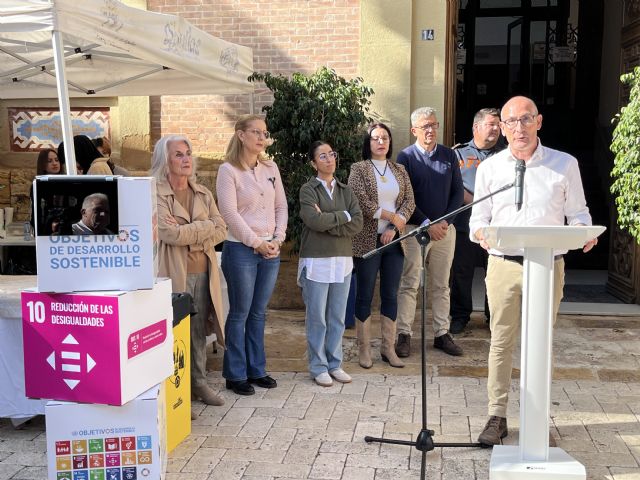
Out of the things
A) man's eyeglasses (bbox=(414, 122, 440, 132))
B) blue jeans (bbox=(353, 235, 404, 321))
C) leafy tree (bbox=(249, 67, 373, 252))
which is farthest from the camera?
leafy tree (bbox=(249, 67, 373, 252))

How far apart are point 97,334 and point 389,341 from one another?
2.88 meters

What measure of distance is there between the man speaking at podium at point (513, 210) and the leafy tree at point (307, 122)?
282 cm

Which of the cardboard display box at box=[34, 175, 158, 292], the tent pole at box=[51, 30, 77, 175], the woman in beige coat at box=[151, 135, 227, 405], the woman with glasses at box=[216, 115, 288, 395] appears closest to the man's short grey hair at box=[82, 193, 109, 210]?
the cardboard display box at box=[34, 175, 158, 292]

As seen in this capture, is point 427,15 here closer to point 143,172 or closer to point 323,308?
point 143,172

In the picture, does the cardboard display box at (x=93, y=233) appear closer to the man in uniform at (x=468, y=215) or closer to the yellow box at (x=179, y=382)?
the yellow box at (x=179, y=382)

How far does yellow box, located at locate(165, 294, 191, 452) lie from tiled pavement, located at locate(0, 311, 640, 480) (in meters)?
0.10

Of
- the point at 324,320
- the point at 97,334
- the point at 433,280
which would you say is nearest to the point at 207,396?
the point at 324,320

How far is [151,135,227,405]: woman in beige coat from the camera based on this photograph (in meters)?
4.66

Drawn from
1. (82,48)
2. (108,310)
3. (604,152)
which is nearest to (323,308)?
(108,310)

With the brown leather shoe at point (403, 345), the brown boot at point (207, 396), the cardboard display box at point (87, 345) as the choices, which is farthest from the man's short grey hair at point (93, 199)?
the brown leather shoe at point (403, 345)

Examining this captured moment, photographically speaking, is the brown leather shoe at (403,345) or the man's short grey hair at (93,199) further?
the brown leather shoe at (403,345)

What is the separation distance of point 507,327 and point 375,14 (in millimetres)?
4540

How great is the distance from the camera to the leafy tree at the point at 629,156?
20.1ft

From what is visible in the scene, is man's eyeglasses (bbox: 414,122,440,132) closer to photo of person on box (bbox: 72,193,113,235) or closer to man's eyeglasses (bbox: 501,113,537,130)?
man's eyeglasses (bbox: 501,113,537,130)
